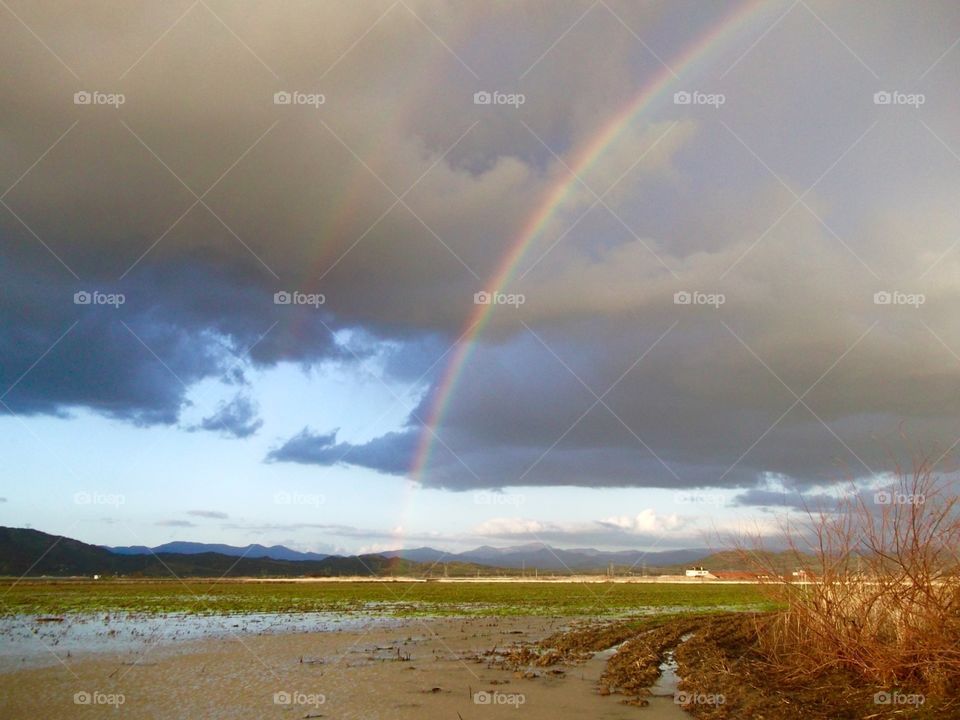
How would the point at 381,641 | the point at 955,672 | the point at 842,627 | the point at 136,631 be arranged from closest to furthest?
the point at 955,672 < the point at 842,627 < the point at 381,641 < the point at 136,631

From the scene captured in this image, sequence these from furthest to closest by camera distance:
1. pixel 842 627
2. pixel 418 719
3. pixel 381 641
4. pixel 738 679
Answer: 1. pixel 381 641
2. pixel 738 679
3. pixel 842 627
4. pixel 418 719

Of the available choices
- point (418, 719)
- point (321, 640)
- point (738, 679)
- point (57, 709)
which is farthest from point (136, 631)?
point (738, 679)

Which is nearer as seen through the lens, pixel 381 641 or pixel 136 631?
pixel 381 641

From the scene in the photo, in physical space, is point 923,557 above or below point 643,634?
above

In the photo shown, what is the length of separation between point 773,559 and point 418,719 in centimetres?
861

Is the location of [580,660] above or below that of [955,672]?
below

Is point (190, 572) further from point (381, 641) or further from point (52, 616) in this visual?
point (381, 641)

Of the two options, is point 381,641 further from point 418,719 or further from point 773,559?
point 773,559

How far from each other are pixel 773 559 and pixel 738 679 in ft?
9.15

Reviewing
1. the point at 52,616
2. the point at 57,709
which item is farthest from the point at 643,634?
the point at 52,616

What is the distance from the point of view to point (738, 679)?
56.0ft

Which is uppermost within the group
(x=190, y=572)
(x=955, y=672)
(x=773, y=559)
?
(x=773, y=559)

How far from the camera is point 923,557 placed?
42.1 ft

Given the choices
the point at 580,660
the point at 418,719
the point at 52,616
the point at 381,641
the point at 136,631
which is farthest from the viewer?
the point at 52,616
